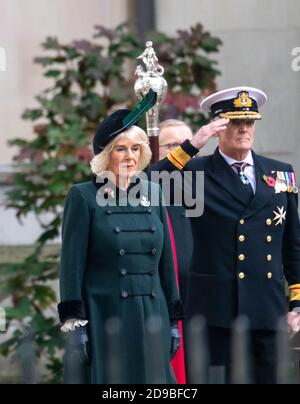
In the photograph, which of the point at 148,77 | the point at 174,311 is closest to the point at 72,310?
the point at 174,311

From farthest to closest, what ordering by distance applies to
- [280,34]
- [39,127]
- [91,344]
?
[280,34] < [39,127] < [91,344]

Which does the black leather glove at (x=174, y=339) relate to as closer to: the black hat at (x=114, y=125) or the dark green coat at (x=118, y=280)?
the dark green coat at (x=118, y=280)

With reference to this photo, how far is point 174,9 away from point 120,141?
13.3 ft

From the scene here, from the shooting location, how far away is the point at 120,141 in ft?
21.0

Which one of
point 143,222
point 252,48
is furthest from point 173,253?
point 252,48

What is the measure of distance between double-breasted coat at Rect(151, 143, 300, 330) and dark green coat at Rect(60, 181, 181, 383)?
40 cm

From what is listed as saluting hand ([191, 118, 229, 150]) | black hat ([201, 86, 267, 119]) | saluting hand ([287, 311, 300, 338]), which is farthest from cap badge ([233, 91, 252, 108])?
saluting hand ([287, 311, 300, 338])

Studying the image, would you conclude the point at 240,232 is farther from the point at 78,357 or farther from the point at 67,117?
the point at 67,117

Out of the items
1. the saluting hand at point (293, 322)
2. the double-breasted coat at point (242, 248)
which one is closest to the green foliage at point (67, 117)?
the double-breasted coat at point (242, 248)

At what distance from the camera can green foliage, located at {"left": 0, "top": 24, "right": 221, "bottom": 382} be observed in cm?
891

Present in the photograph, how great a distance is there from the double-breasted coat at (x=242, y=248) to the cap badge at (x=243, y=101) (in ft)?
0.70

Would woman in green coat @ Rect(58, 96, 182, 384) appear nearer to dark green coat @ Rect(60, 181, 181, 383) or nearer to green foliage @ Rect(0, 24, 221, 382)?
dark green coat @ Rect(60, 181, 181, 383)

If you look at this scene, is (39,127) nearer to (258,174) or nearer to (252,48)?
(252,48)

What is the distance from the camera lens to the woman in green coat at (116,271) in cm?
627
